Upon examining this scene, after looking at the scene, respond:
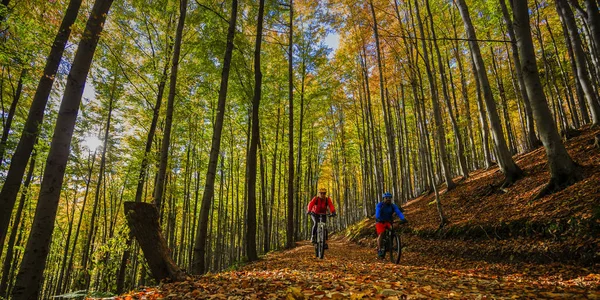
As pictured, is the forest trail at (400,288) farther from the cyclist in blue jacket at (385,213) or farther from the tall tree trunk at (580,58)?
the tall tree trunk at (580,58)

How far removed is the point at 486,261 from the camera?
6402 millimetres

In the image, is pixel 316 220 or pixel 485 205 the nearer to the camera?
pixel 316 220

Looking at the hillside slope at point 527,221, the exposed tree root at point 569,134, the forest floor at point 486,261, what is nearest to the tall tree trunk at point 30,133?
the forest floor at point 486,261

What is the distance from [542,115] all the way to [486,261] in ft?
12.3

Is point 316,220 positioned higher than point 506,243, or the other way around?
point 316,220

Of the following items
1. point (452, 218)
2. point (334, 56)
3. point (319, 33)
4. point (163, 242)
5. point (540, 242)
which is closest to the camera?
point (163, 242)

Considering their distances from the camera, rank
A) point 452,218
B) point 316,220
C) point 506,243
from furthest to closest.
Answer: point 452,218, point 316,220, point 506,243

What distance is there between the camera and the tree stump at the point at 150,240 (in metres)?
4.31

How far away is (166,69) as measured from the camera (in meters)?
10.2

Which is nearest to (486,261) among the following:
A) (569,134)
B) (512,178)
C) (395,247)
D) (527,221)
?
(527,221)

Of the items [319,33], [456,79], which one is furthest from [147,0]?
[456,79]

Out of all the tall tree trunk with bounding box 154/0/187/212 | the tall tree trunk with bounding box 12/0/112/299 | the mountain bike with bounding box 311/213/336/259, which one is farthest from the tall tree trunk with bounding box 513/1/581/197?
the tall tree trunk with bounding box 154/0/187/212

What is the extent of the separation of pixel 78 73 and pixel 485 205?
10.8 meters

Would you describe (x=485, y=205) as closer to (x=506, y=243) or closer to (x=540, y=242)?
(x=506, y=243)
